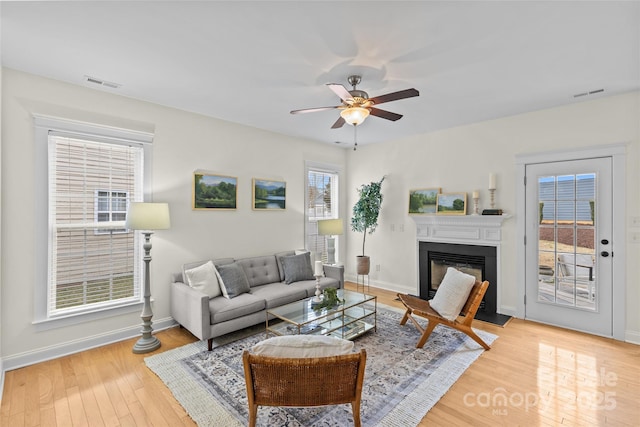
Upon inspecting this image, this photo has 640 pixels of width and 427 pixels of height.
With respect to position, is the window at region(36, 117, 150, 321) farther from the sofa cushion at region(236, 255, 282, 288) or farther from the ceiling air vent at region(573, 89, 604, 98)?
the ceiling air vent at region(573, 89, 604, 98)

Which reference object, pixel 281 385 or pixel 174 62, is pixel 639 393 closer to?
pixel 281 385

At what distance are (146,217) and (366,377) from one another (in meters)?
2.63

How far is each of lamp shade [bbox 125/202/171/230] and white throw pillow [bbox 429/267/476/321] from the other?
3120mm

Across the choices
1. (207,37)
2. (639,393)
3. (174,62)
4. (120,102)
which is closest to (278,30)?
(207,37)

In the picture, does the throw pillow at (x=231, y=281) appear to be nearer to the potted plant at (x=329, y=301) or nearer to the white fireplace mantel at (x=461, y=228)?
the potted plant at (x=329, y=301)

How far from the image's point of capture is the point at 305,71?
273 centimetres

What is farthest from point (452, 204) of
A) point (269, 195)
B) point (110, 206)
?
point (110, 206)

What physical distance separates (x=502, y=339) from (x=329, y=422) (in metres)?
2.41

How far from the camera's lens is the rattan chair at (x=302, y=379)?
1.70m

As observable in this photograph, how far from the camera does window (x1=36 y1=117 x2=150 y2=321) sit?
9.55ft

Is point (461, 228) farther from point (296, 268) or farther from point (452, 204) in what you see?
point (296, 268)

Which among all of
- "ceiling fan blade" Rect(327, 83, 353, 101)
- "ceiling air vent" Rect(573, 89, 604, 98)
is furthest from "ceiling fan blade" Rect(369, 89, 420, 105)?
"ceiling air vent" Rect(573, 89, 604, 98)

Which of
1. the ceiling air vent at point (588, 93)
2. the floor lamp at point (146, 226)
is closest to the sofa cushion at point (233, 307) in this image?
the floor lamp at point (146, 226)

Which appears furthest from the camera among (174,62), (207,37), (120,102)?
(120,102)
